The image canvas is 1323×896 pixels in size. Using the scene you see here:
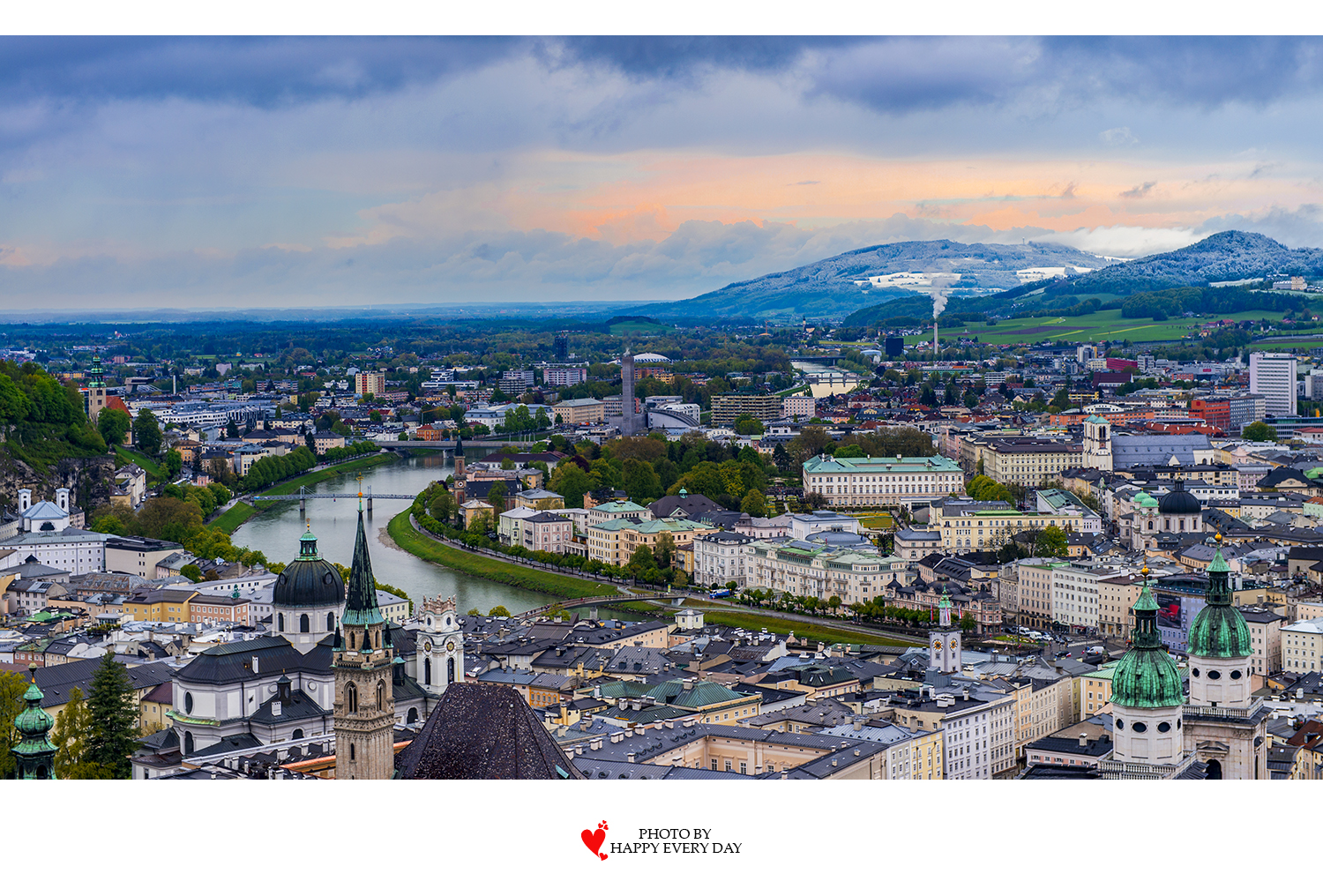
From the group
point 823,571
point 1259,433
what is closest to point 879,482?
point 823,571

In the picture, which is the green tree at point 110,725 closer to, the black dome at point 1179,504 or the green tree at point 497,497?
the green tree at point 497,497

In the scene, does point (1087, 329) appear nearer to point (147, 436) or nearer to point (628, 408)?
point (628, 408)

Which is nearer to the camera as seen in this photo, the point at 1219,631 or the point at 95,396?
the point at 1219,631

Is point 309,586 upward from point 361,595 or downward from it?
downward

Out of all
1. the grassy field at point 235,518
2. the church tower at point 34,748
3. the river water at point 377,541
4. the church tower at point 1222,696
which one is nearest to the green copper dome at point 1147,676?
the church tower at point 1222,696

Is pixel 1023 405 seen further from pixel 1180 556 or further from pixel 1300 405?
pixel 1180 556

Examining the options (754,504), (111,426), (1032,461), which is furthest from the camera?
(111,426)

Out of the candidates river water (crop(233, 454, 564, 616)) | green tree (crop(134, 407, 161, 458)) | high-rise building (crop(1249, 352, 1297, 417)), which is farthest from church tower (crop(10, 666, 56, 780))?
high-rise building (crop(1249, 352, 1297, 417))
